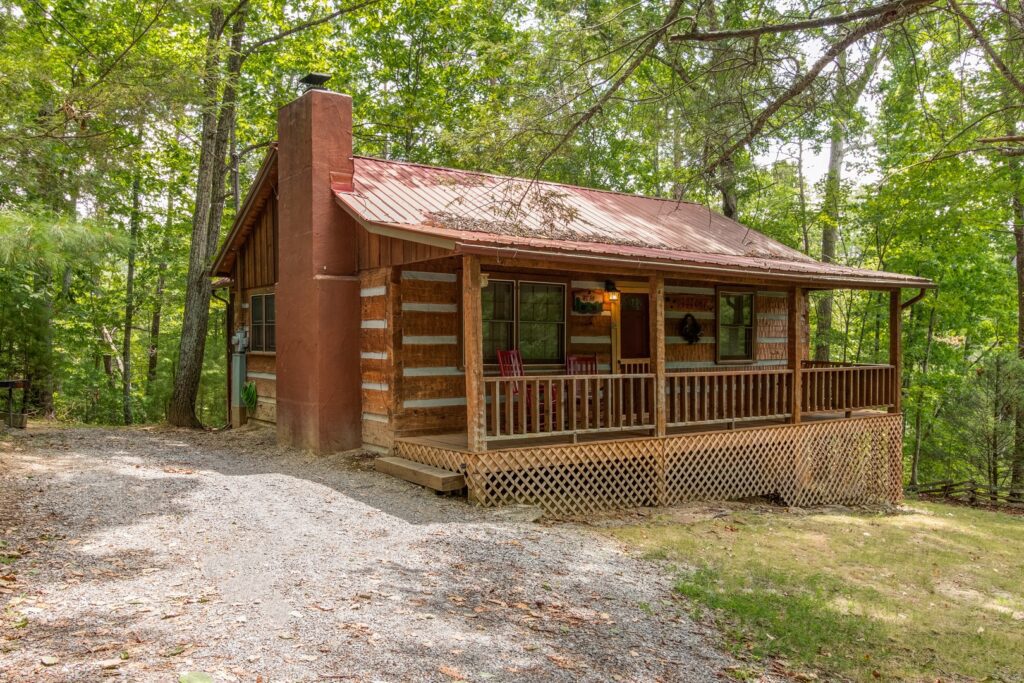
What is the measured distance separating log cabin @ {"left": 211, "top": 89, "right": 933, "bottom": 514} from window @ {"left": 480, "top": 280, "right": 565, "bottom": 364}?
30 mm

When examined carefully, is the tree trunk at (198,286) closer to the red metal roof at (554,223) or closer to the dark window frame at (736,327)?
the red metal roof at (554,223)

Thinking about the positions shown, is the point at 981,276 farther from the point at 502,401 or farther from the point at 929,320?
the point at 502,401

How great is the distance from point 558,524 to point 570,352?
3.93m

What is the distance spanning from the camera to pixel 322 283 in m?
10.5

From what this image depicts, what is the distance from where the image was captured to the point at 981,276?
19688 millimetres

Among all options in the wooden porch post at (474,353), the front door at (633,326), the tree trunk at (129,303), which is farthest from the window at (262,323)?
the tree trunk at (129,303)

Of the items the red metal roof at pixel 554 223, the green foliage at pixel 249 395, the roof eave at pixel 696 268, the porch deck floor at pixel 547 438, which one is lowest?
the porch deck floor at pixel 547 438

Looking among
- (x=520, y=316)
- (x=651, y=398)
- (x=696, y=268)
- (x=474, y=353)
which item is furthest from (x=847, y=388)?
(x=474, y=353)

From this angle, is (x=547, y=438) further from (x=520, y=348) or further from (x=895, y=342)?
(x=895, y=342)

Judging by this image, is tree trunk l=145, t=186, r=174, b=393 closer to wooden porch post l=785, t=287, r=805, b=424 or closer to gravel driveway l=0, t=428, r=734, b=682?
gravel driveway l=0, t=428, r=734, b=682

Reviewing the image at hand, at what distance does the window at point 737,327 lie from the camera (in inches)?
549

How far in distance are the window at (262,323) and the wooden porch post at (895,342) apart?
1090 cm

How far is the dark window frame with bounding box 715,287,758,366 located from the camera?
1355cm

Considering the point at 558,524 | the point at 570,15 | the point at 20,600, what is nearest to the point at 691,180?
the point at 570,15
